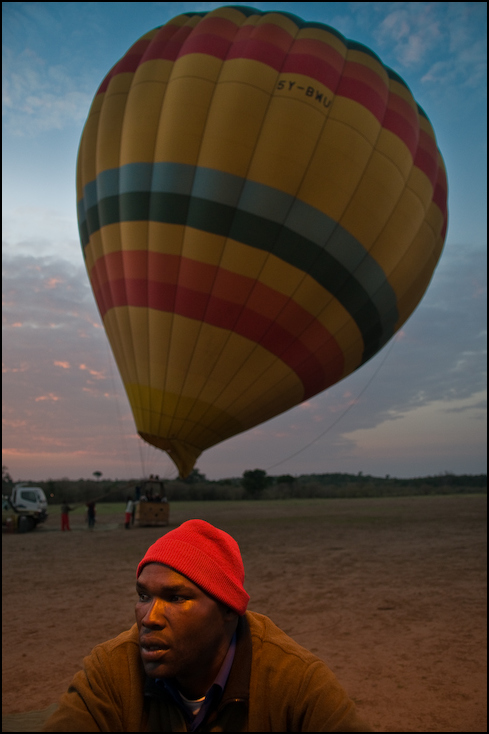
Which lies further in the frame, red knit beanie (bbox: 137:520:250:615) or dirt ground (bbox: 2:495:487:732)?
dirt ground (bbox: 2:495:487:732)

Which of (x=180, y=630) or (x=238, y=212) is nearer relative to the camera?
(x=180, y=630)

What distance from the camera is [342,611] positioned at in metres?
6.65

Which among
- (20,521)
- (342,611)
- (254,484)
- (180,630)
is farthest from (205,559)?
(254,484)

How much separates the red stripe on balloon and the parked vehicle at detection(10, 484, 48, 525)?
13.3 metres

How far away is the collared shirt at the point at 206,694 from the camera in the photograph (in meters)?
1.21

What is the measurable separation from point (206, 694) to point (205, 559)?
343 mm

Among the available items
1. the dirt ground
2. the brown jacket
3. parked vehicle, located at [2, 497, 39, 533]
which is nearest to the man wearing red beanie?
the brown jacket

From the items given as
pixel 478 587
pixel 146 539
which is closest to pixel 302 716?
pixel 478 587

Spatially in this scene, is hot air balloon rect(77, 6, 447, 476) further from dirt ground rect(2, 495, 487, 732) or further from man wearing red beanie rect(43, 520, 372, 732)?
man wearing red beanie rect(43, 520, 372, 732)

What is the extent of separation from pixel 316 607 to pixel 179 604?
644cm

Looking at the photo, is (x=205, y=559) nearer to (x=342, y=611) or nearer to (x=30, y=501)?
(x=342, y=611)

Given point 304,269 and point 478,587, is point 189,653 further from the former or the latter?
point 478,587

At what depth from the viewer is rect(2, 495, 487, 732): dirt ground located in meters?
4.25

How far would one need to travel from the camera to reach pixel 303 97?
766 cm
